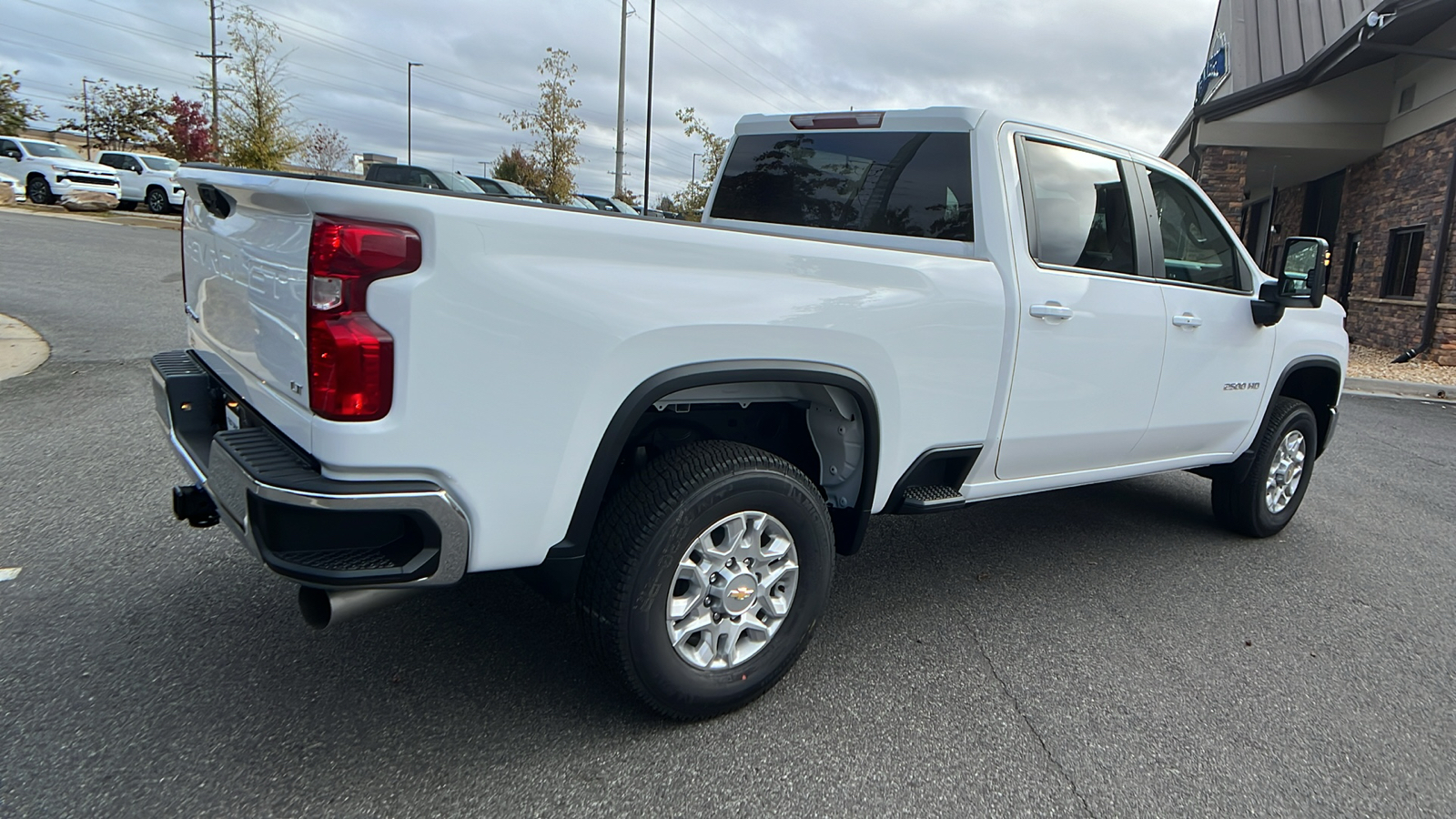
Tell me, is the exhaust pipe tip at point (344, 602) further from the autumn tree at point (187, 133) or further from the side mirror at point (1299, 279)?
the autumn tree at point (187, 133)

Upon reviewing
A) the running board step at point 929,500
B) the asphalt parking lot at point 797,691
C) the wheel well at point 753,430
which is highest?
the wheel well at point 753,430

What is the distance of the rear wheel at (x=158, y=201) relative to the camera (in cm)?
2672

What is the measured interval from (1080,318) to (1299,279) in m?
1.59

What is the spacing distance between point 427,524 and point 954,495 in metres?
2.00

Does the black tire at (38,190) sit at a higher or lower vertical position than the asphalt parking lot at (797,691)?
higher

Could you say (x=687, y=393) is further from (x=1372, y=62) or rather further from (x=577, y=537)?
(x=1372, y=62)

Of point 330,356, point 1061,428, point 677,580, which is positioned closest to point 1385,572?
point 1061,428

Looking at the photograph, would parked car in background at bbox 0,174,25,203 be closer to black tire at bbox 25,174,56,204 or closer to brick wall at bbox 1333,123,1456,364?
black tire at bbox 25,174,56,204

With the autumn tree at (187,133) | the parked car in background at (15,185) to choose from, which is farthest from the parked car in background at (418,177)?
the autumn tree at (187,133)

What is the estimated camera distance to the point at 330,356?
6.66 feet

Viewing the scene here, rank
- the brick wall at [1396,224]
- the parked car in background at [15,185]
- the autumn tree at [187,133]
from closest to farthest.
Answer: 1. the brick wall at [1396,224]
2. the parked car in background at [15,185]
3. the autumn tree at [187,133]

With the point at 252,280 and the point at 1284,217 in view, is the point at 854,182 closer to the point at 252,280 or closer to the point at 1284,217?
the point at 252,280

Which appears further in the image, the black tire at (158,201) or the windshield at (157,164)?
the windshield at (157,164)

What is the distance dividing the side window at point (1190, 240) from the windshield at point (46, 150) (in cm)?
3054
